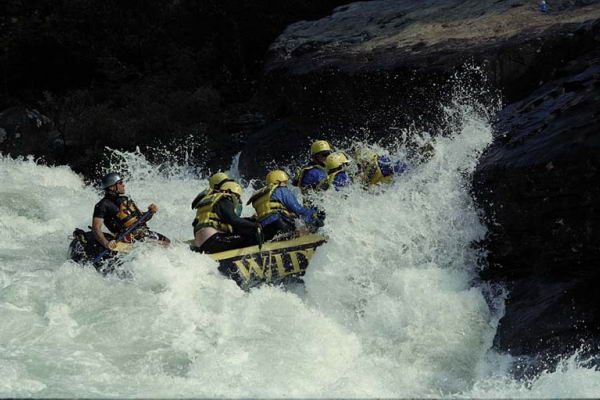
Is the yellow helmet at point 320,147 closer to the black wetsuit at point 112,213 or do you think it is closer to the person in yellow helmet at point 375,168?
the person in yellow helmet at point 375,168

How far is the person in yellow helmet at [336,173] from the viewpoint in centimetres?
947

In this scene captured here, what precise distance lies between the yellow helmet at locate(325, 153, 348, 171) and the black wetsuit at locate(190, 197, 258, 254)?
59.7 inches

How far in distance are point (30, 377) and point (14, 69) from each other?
16304 mm

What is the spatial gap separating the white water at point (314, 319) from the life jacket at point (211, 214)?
1.20ft

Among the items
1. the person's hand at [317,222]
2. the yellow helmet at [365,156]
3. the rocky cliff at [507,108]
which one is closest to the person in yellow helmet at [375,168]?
the yellow helmet at [365,156]

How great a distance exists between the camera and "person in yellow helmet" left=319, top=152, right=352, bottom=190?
31.1ft

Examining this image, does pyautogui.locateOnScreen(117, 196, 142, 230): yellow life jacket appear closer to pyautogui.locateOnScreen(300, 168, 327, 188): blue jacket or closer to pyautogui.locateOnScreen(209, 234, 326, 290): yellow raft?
pyautogui.locateOnScreen(209, 234, 326, 290): yellow raft

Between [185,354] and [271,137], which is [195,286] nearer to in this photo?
[185,354]

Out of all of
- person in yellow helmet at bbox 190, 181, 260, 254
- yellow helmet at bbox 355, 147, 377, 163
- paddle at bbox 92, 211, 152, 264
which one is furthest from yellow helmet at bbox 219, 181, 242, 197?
yellow helmet at bbox 355, 147, 377, 163

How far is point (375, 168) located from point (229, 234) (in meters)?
2.38

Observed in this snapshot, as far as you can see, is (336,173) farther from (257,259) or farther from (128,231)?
(128,231)

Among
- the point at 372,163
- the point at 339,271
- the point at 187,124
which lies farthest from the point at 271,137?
the point at 339,271

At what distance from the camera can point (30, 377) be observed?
595 centimetres

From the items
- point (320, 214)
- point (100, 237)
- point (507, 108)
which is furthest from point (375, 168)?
point (100, 237)
